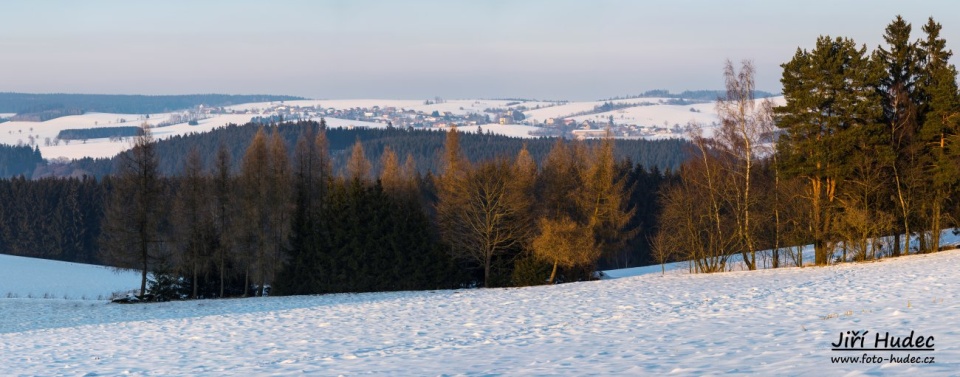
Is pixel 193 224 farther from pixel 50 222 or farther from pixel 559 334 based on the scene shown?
pixel 50 222

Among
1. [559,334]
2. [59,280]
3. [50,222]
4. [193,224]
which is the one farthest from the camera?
[50,222]

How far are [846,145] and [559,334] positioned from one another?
87.9 ft

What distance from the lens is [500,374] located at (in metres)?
12.8

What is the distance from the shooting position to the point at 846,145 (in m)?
38.6

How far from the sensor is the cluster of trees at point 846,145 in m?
38.8

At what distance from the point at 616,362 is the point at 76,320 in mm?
27111

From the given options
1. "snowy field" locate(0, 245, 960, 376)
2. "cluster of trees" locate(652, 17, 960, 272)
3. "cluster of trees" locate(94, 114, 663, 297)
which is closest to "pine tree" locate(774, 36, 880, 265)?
"cluster of trees" locate(652, 17, 960, 272)

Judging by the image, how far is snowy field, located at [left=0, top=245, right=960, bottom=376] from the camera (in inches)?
521

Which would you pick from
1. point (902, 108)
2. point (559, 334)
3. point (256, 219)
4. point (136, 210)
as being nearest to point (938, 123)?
point (902, 108)

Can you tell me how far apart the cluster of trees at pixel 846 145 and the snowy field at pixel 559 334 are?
798 cm

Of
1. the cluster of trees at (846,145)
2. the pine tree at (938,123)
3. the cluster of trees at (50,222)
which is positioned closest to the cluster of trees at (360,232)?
the cluster of trees at (846,145)

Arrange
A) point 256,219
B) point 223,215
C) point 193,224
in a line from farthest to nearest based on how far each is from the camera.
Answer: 1. point 256,219
2. point 223,215
3. point 193,224

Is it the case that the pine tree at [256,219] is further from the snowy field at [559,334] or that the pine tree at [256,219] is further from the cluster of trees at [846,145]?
the cluster of trees at [846,145]

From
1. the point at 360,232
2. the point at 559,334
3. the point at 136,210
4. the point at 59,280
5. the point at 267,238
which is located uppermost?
the point at 136,210
